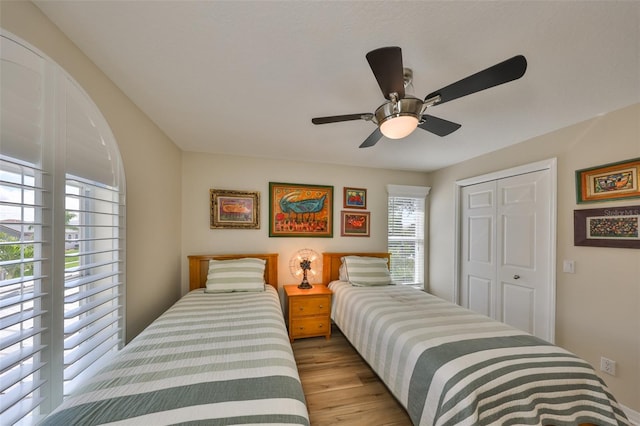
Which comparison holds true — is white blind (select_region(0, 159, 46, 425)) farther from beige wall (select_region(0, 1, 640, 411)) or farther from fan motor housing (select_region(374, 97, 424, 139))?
fan motor housing (select_region(374, 97, 424, 139))

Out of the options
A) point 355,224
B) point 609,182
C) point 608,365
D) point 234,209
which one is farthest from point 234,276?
point 609,182

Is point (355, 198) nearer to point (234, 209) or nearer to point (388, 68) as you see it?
point (234, 209)

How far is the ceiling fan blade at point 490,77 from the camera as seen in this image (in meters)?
0.92

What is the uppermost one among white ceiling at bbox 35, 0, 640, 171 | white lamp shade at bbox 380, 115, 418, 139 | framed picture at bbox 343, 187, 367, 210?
white ceiling at bbox 35, 0, 640, 171

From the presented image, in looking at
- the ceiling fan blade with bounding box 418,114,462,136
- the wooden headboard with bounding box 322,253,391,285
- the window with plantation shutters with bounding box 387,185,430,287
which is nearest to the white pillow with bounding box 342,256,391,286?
the wooden headboard with bounding box 322,253,391,285

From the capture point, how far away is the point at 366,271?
9.85 ft

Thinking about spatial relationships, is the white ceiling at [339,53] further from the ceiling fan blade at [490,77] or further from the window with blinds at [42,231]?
the window with blinds at [42,231]

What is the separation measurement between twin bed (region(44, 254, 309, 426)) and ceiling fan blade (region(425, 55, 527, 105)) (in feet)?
5.28

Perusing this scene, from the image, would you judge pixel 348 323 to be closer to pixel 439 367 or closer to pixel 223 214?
pixel 439 367

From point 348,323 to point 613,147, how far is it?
8.91 feet

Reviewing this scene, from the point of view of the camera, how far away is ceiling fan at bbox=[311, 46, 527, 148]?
954 mm

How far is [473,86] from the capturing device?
43.4 inches

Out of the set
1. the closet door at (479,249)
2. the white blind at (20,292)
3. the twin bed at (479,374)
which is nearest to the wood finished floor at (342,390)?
the twin bed at (479,374)

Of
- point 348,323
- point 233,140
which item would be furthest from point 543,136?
point 233,140
